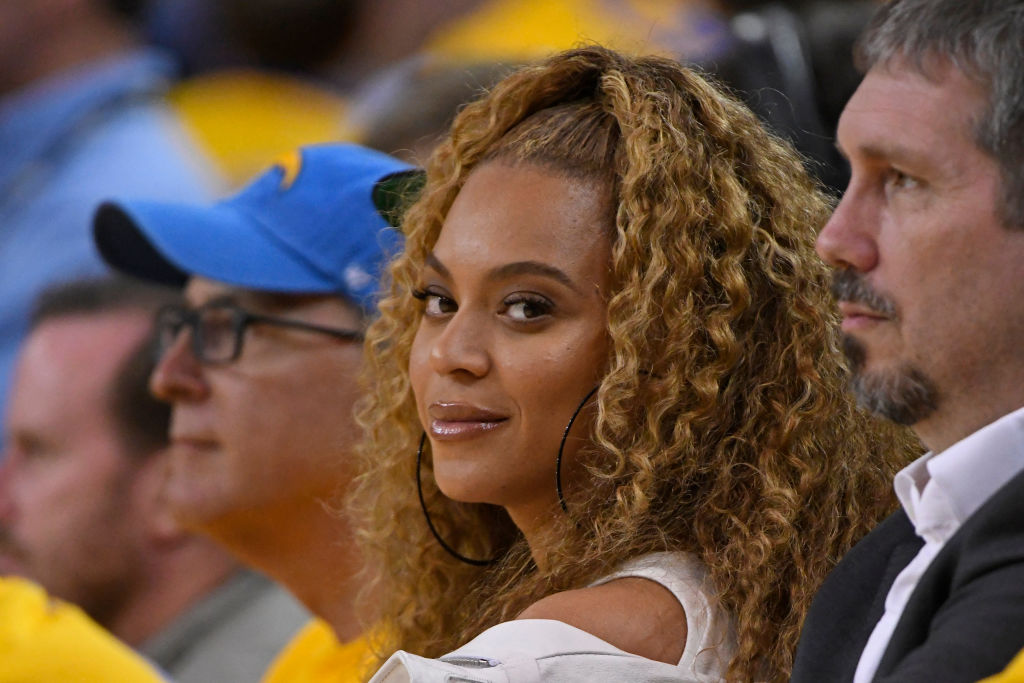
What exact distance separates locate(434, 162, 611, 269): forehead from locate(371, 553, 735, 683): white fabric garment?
→ 35 centimetres

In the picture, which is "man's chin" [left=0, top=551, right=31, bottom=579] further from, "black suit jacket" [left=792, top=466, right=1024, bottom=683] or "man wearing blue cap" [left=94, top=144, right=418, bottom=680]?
"black suit jacket" [left=792, top=466, right=1024, bottom=683]

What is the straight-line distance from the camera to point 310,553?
96.6 inches

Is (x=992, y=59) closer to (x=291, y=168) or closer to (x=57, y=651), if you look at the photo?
(x=57, y=651)

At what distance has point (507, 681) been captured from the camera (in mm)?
1324

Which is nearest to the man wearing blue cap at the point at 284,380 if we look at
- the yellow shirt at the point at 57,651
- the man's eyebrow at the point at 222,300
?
the man's eyebrow at the point at 222,300

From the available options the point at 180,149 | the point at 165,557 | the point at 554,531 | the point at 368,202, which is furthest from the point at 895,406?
the point at 180,149

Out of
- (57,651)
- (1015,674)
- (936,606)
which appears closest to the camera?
(1015,674)

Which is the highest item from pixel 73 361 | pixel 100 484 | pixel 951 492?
pixel 951 492

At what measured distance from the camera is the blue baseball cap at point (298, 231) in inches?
96.1

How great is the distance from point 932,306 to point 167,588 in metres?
2.55

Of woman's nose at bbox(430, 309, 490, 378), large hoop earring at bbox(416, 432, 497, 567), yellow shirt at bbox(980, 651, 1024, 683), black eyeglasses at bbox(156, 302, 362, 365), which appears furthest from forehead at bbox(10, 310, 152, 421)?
yellow shirt at bbox(980, 651, 1024, 683)

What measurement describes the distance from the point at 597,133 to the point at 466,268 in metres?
0.22

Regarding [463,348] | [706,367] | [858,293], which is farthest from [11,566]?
[858,293]

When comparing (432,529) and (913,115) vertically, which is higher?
(913,115)
